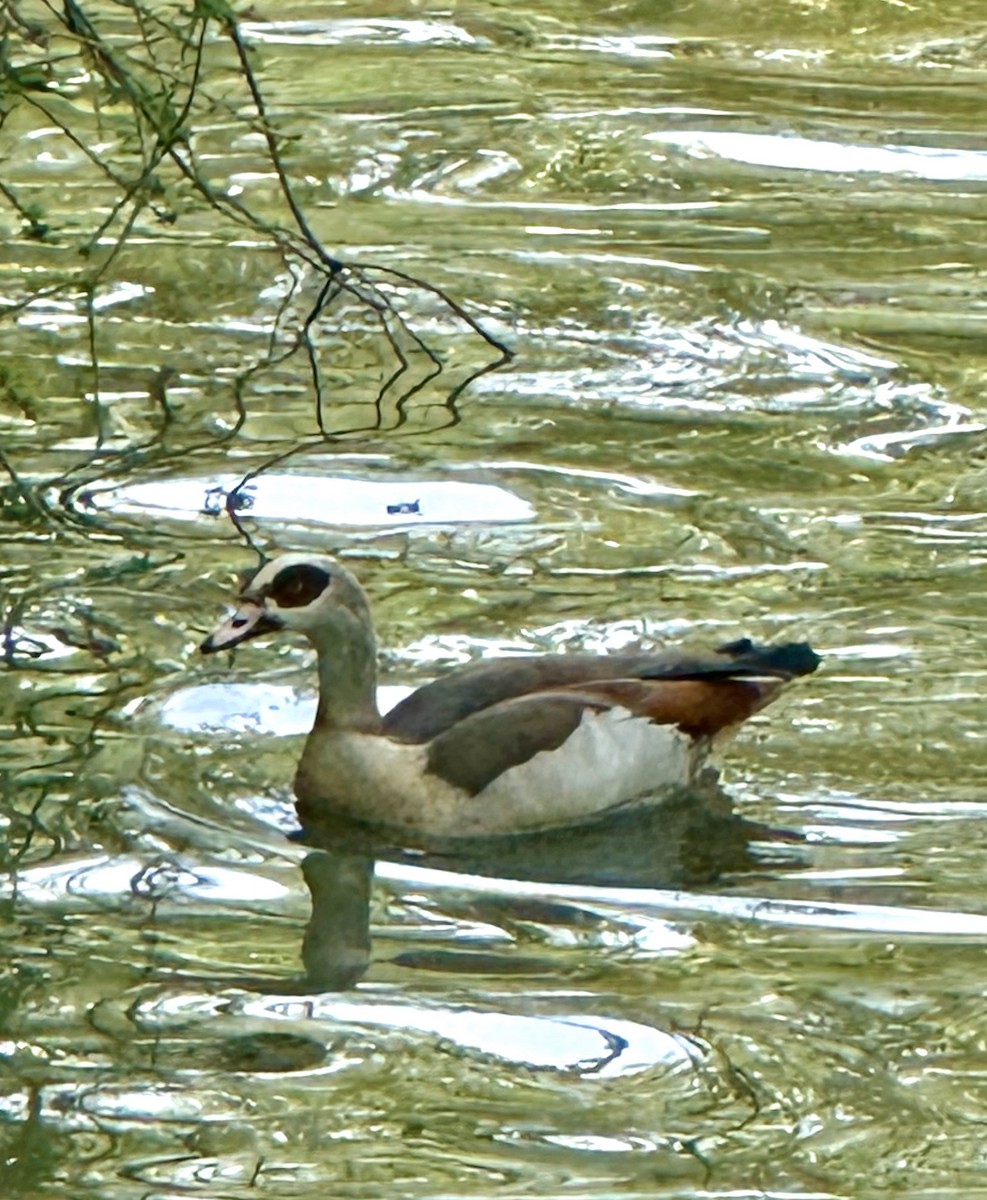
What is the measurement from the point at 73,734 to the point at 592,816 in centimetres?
154

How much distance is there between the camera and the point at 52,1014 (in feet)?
25.3

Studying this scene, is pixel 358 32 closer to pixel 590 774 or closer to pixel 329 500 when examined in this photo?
pixel 329 500

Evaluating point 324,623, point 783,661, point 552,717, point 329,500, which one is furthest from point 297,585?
point 329,500

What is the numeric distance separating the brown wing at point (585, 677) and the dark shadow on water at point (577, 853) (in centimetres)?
30

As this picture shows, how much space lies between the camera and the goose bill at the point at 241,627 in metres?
8.80

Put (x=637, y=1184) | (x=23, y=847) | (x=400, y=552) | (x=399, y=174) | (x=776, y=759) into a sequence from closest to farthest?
(x=637, y=1184)
(x=23, y=847)
(x=776, y=759)
(x=400, y=552)
(x=399, y=174)

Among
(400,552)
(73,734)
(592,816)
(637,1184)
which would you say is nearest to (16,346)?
(400,552)

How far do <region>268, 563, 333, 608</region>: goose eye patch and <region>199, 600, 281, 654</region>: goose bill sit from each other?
0.05 meters

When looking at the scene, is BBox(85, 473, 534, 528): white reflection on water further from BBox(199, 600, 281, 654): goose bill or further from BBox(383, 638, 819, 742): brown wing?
BBox(199, 600, 281, 654): goose bill

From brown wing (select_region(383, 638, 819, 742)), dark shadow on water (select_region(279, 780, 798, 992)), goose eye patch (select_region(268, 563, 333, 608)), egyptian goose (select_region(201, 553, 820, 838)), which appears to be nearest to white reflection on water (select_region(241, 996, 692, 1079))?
dark shadow on water (select_region(279, 780, 798, 992))

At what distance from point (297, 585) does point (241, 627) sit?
192 millimetres

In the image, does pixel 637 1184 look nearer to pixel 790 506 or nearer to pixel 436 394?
pixel 790 506

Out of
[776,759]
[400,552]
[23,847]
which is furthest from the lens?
[400,552]

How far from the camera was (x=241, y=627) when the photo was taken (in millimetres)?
8820
